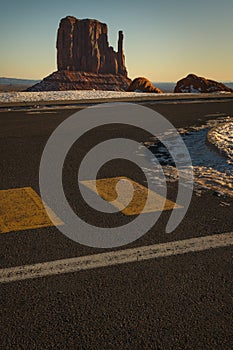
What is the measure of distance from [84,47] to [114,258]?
17418 cm

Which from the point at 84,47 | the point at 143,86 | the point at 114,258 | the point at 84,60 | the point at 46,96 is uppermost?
the point at 84,47

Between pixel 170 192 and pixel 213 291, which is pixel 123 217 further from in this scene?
pixel 213 291

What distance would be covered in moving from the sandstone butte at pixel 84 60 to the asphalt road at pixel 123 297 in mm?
158692

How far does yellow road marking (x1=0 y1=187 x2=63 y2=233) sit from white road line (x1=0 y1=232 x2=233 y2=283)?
883 mm

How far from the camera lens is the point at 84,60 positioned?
168375mm

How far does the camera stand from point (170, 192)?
5.38m

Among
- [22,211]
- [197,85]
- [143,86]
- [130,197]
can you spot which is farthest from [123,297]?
[143,86]

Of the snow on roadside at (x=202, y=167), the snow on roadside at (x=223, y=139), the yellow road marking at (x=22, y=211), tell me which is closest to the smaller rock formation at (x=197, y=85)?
the snow on roadside at (x=223, y=139)

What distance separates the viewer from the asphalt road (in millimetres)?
2391

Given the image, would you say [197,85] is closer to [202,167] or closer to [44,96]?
[44,96]

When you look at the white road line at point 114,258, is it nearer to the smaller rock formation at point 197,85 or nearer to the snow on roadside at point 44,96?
the snow on roadside at point 44,96

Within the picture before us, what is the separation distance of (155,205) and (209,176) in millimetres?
1690

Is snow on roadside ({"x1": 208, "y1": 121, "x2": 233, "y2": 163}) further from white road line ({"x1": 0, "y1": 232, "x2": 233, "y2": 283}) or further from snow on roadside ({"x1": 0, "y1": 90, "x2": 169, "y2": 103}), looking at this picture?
snow on roadside ({"x1": 0, "y1": 90, "x2": 169, "y2": 103})

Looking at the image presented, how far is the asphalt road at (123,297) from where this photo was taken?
94.1 inches
